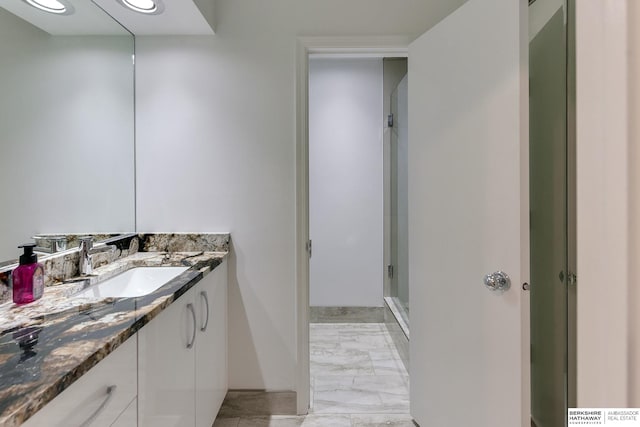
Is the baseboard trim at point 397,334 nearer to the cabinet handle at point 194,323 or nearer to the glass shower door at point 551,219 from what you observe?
the glass shower door at point 551,219

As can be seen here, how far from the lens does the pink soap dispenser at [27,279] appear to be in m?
1.12

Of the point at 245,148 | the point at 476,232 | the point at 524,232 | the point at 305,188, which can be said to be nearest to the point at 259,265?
the point at 305,188

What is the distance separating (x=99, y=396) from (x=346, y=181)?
2624 mm

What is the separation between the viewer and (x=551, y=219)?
151cm

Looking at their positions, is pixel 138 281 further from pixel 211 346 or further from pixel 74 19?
pixel 74 19

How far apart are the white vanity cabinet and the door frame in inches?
16.2

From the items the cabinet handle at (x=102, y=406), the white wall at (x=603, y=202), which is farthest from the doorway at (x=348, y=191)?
the white wall at (x=603, y=202)

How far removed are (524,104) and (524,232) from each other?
446 millimetres

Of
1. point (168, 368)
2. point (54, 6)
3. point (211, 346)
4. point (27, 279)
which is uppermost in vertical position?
point (54, 6)

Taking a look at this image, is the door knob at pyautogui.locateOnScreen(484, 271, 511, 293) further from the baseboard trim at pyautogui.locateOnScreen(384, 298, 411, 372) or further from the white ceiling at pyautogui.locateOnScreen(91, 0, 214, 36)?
the white ceiling at pyautogui.locateOnScreen(91, 0, 214, 36)

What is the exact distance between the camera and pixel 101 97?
1.74 meters

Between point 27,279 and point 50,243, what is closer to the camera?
point 27,279

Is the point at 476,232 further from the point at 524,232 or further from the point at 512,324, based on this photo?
the point at 512,324

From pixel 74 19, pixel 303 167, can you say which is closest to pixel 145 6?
pixel 74 19
